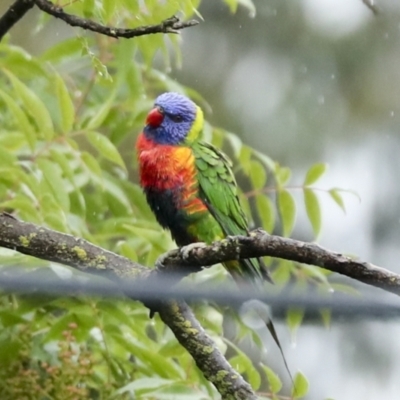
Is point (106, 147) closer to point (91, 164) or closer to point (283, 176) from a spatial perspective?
point (91, 164)

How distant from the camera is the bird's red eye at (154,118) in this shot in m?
2.08

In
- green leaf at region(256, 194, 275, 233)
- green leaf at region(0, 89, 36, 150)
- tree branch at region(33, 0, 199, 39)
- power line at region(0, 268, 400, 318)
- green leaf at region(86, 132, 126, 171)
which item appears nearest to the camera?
power line at region(0, 268, 400, 318)

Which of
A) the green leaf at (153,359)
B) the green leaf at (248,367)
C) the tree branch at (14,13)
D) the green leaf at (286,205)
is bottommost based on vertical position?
the green leaf at (153,359)

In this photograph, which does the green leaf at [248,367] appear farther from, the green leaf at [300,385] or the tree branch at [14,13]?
the tree branch at [14,13]

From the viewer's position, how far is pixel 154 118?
210 cm

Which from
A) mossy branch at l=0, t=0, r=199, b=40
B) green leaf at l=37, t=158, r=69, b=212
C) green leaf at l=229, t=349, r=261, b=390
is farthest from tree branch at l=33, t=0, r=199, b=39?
green leaf at l=229, t=349, r=261, b=390

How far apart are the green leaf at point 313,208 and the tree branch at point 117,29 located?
855 mm

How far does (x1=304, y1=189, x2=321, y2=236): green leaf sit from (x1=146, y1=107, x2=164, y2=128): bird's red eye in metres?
0.41

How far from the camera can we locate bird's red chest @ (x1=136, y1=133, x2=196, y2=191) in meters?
1.93

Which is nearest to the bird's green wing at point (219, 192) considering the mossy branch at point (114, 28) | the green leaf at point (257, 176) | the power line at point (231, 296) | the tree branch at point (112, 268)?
the green leaf at point (257, 176)

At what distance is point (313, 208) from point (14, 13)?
2.96 feet

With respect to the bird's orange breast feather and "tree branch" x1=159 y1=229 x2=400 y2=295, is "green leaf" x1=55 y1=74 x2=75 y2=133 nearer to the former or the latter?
the bird's orange breast feather

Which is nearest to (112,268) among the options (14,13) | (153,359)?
(153,359)

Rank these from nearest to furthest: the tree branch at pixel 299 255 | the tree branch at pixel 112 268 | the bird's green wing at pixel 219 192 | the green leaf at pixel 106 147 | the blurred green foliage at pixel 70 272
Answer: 1. the tree branch at pixel 299 255
2. the tree branch at pixel 112 268
3. the blurred green foliage at pixel 70 272
4. the green leaf at pixel 106 147
5. the bird's green wing at pixel 219 192
